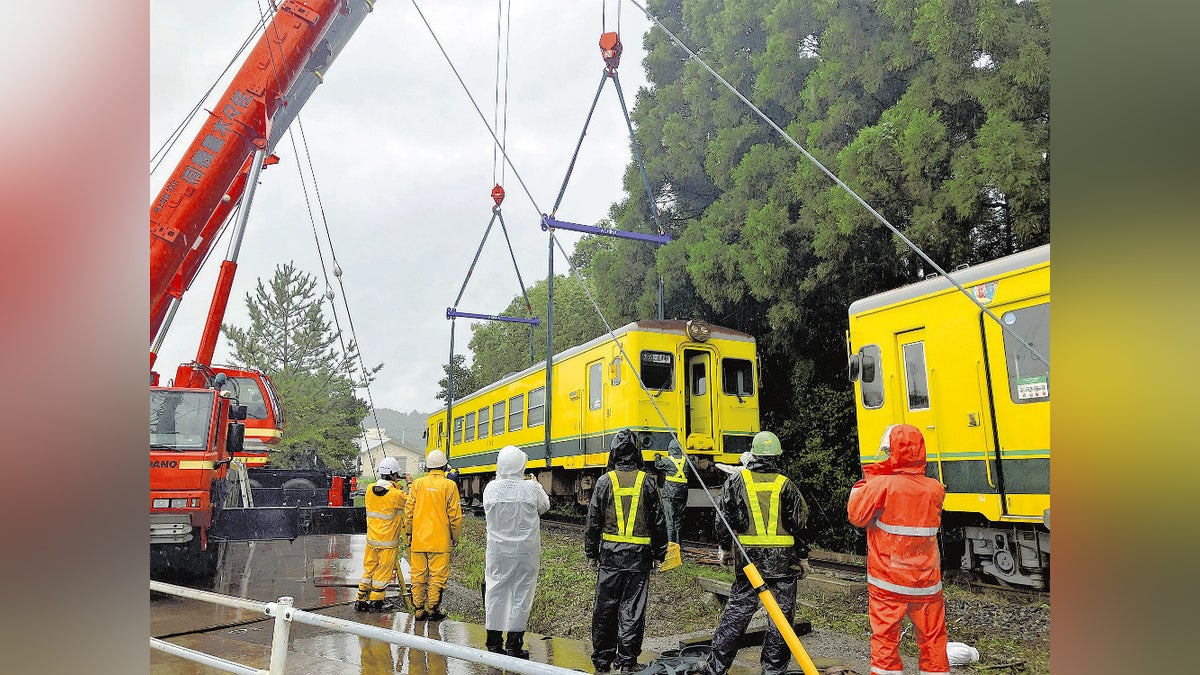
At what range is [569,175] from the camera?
862 cm

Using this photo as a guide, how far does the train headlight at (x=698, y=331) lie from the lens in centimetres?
1088

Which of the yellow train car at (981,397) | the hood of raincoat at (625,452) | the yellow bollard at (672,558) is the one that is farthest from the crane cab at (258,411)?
the yellow train car at (981,397)

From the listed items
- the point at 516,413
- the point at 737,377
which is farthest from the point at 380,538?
the point at 516,413

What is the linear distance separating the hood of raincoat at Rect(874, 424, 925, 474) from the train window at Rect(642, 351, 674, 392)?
6.49 m

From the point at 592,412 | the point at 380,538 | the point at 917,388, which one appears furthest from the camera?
the point at 592,412

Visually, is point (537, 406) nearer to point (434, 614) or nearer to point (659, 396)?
point (659, 396)

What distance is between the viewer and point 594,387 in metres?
11.4

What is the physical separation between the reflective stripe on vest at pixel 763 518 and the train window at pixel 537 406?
826 cm

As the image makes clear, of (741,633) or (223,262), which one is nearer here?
(741,633)

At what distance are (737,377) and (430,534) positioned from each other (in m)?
5.82

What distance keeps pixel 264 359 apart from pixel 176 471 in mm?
16187

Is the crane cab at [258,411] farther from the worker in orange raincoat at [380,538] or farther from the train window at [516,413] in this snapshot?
the worker in orange raincoat at [380,538]

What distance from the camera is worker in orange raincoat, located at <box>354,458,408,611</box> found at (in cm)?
695
